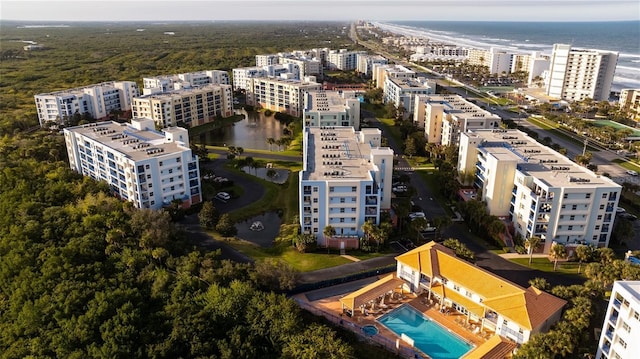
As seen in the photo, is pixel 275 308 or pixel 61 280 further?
pixel 61 280

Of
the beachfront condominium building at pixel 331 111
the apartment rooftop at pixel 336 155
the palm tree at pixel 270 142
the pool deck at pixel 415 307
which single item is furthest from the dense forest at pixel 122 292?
the beachfront condominium building at pixel 331 111

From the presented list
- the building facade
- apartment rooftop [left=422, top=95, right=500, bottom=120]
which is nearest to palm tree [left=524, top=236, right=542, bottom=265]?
the building facade

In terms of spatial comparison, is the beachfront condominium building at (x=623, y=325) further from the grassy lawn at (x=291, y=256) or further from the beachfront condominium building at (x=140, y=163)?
the beachfront condominium building at (x=140, y=163)

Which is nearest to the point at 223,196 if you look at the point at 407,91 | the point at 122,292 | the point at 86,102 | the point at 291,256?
the point at 291,256

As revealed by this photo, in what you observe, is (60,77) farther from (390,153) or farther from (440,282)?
(440,282)

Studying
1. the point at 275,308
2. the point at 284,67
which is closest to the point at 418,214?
the point at 275,308

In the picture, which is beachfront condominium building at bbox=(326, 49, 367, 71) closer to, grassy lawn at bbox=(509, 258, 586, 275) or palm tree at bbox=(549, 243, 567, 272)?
grassy lawn at bbox=(509, 258, 586, 275)
